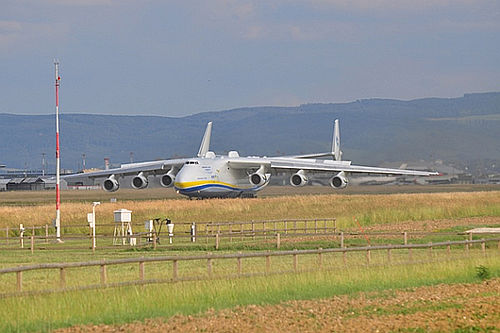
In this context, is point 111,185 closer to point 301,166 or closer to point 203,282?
point 301,166

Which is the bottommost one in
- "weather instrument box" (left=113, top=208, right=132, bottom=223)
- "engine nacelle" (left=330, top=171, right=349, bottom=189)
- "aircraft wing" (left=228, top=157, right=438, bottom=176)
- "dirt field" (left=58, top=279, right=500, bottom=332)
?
"dirt field" (left=58, top=279, right=500, bottom=332)

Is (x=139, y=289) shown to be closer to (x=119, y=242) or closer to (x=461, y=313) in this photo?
(x=461, y=313)

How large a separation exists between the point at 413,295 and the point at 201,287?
3.57 meters

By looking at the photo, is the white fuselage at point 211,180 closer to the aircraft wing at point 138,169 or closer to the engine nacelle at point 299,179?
the engine nacelle at point 299,179

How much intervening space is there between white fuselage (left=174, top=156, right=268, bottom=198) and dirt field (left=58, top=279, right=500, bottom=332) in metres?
37.2

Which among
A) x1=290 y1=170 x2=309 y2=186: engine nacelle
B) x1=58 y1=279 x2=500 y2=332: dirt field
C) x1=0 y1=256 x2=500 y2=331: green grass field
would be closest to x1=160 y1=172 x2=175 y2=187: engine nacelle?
x1=290 y1=170 x2=309 y2=186: engine nacelle

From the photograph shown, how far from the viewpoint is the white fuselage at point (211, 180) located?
5328cm

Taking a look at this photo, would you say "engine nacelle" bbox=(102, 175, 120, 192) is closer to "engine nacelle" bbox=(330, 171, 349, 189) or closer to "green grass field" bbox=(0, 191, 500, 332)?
"engine nacelle" bbox=(330, 171, 349, 189)

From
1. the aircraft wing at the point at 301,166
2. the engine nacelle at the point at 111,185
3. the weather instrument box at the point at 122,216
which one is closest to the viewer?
the weather instrument box at the point at 122,216

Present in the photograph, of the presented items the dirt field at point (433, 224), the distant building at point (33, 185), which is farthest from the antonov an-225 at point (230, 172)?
the distant building at point (33, 185)

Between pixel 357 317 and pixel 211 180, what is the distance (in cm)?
4195

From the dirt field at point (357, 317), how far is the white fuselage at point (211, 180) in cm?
3718

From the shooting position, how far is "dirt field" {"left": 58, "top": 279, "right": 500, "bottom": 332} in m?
12.9

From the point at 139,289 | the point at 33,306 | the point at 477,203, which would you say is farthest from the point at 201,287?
the point at 477,203
